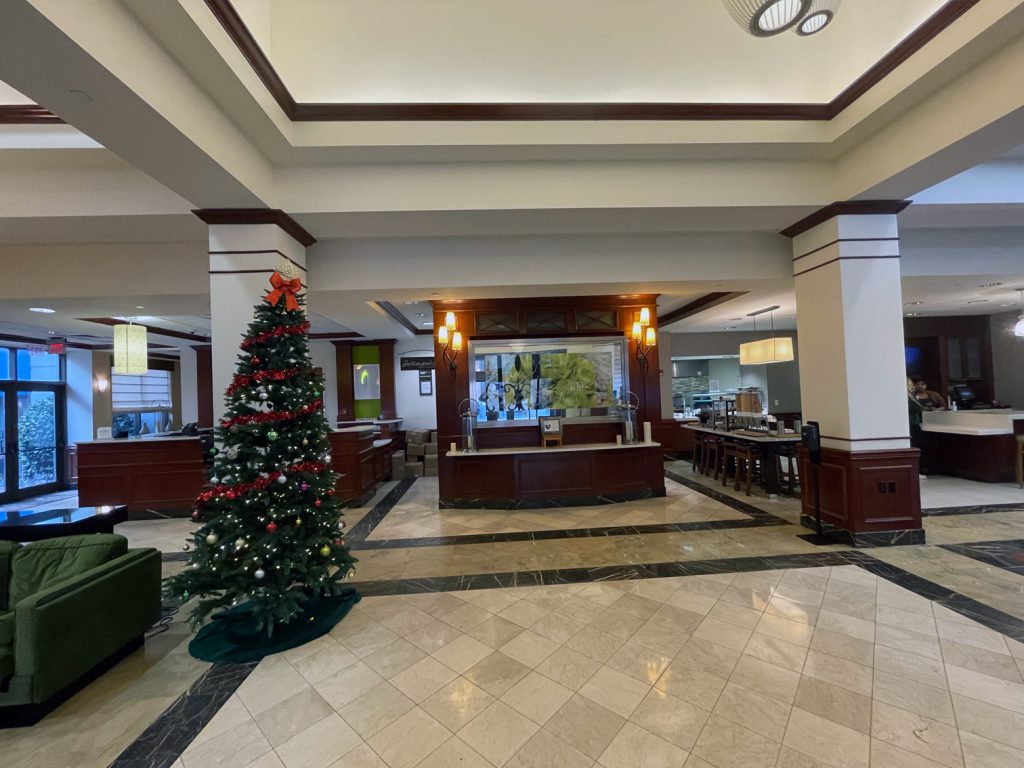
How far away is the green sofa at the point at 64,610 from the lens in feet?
6.65

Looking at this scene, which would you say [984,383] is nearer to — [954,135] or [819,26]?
[954,135]

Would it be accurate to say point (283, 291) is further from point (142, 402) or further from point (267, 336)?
point (142, 402)

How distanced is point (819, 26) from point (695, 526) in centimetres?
423

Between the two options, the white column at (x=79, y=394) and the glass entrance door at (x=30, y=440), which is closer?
the glass entrance door at (x=30, y=440)

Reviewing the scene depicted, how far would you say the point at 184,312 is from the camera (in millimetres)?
5922

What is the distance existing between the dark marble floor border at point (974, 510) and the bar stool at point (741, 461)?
1760 mm

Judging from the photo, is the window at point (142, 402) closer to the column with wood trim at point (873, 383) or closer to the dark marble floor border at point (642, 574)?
the dark marble floor border at point (642, 574)

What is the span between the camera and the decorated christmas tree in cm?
265

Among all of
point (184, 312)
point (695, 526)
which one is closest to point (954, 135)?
point (695, 526)

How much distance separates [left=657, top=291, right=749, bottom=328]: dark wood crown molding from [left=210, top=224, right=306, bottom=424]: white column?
5.96 meters

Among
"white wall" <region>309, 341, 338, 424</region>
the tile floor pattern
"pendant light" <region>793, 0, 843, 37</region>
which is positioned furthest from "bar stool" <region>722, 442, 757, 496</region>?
"white wall" <region>309, 341, 338, 424</region>

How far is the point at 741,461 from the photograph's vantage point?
21.1 feet

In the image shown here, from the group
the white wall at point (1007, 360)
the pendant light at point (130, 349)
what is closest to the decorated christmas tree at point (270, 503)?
the pendant light at point (130, 349)

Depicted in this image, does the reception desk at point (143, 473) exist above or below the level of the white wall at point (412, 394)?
below
